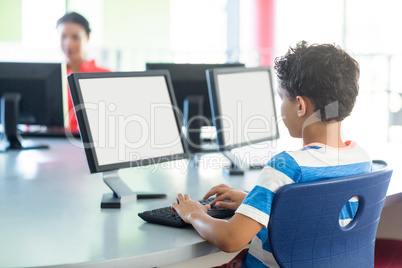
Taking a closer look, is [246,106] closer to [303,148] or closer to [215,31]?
[303,148]

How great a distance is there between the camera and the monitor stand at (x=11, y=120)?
2500 mm

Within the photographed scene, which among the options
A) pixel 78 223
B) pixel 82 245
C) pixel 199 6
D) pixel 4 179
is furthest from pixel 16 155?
pixel 199 6

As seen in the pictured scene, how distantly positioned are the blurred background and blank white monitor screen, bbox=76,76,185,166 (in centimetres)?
483

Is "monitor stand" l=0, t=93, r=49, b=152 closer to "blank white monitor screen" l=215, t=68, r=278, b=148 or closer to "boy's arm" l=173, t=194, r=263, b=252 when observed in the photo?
"blank white monitor screen" l=215, t=68, r=278, b=148

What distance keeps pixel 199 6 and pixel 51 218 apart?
223 inches

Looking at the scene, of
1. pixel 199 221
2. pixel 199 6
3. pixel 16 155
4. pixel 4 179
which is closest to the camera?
pixel 199 221

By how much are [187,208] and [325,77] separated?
1.52ft

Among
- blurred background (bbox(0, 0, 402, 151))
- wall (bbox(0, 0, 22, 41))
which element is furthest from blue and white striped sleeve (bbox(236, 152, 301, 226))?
wall (bbox(0, 0, 22, 41))

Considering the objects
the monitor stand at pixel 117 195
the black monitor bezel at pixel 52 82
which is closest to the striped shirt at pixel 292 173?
the monitor stand at pixel 117 195

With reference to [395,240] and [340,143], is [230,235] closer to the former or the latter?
[340,143]

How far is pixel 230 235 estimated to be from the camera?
109 cm

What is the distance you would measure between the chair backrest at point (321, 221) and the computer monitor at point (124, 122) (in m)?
0.55

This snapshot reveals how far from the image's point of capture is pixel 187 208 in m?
1.28

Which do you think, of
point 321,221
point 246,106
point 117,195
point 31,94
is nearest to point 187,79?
point 246,106
